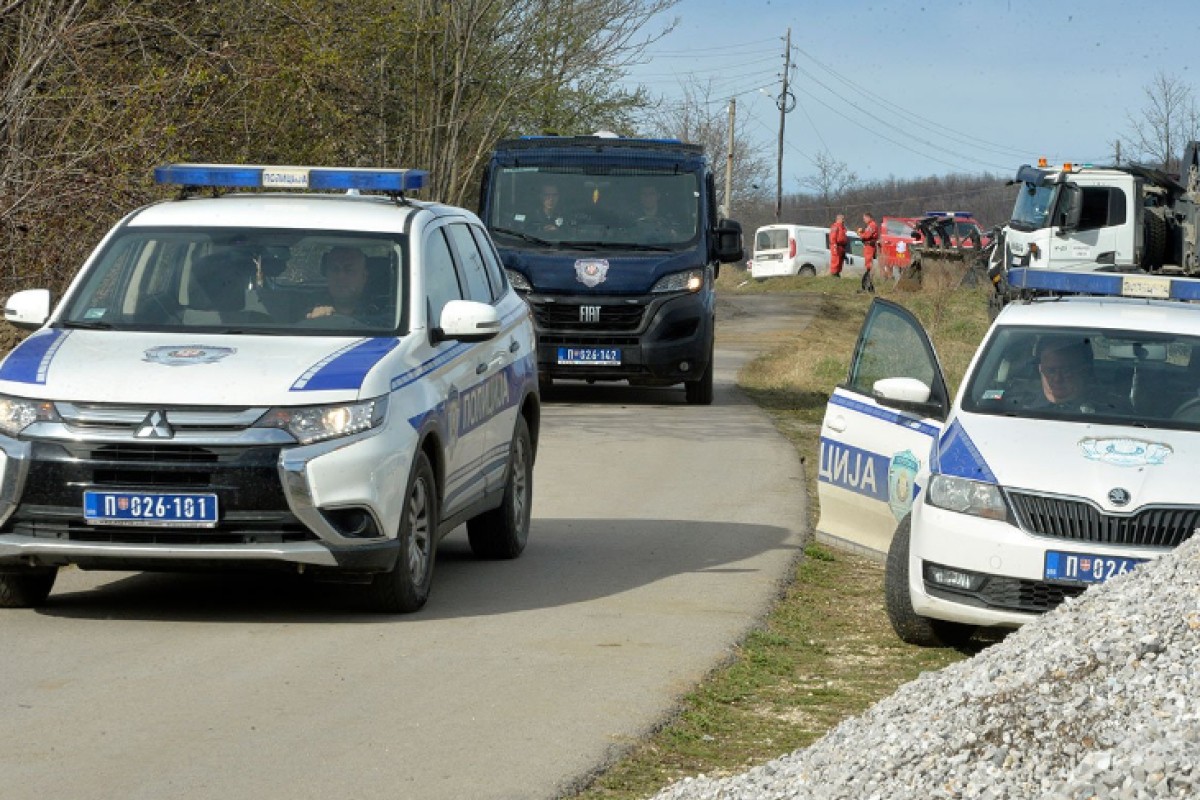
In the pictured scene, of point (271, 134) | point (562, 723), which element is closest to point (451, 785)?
point (562, 723)

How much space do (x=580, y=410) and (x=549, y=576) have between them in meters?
9.57

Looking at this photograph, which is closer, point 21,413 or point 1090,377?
point 21,413

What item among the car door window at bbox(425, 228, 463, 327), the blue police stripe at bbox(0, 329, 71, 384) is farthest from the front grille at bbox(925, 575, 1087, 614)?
the blue police stripe at bbox(0, 329, 71, 384)

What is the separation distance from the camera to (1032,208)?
30.2 meters

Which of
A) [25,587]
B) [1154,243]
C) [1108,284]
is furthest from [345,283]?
[1154,243]

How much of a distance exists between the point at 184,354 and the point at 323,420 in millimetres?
765

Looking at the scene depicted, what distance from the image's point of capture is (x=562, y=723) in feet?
22.2

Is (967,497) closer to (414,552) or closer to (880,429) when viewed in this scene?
(880,429)

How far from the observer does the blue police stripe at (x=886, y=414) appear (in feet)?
30.4

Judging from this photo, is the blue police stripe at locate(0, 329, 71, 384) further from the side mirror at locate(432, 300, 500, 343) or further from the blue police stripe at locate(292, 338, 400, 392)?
the side mirror at locate(432, 300, 500, 343)

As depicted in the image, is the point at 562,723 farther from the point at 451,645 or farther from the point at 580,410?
the point at 580,410

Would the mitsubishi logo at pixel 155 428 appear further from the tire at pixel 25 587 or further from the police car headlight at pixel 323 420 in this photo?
the tire at pixel 25 587

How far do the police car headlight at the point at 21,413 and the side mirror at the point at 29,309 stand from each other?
90 centimetres

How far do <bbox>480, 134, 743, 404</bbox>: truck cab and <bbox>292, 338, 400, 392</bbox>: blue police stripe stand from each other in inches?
418
